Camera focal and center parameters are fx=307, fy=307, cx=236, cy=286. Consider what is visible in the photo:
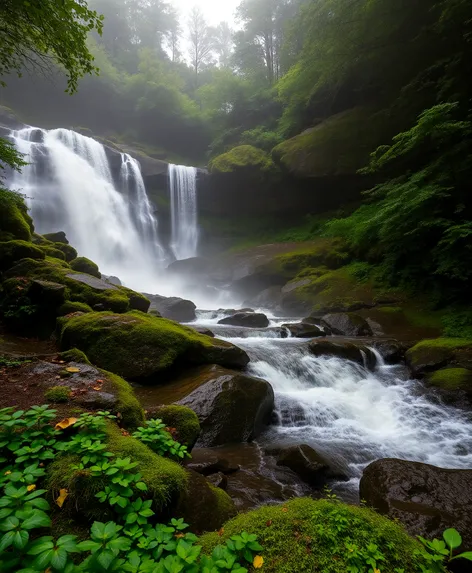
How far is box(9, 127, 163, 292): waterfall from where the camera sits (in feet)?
67.3

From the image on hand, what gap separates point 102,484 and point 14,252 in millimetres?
7021

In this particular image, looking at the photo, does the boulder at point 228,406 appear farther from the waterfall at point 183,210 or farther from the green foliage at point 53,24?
the waterfall at point 183,210

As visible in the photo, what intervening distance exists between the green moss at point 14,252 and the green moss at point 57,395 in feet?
17.8

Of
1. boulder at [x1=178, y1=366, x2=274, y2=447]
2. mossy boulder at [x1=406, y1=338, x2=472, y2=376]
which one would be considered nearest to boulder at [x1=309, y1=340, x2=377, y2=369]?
mossy boulder at [x1=406, y1=338, x2=472, y2=376]

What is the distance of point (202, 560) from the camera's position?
1.42 metres

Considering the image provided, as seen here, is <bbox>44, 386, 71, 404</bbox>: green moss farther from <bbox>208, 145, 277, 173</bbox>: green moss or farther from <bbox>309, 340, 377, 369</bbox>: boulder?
<bbox>208, 145, 277, 173</bbox>: green moss

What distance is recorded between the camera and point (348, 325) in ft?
34.6

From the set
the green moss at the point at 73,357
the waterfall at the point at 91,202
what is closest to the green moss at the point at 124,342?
the green moss at the point at 73,357

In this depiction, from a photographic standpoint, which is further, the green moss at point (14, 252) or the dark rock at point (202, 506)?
the green moss at point (14, 252)

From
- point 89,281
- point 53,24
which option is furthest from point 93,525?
point 89,281

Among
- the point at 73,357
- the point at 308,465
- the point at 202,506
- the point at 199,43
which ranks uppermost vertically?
the point at 199,43

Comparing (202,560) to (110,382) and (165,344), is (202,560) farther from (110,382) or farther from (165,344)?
(165,344)

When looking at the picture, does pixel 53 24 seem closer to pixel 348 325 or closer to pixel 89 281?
pixel 89 281

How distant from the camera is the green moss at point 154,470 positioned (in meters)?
1.86
